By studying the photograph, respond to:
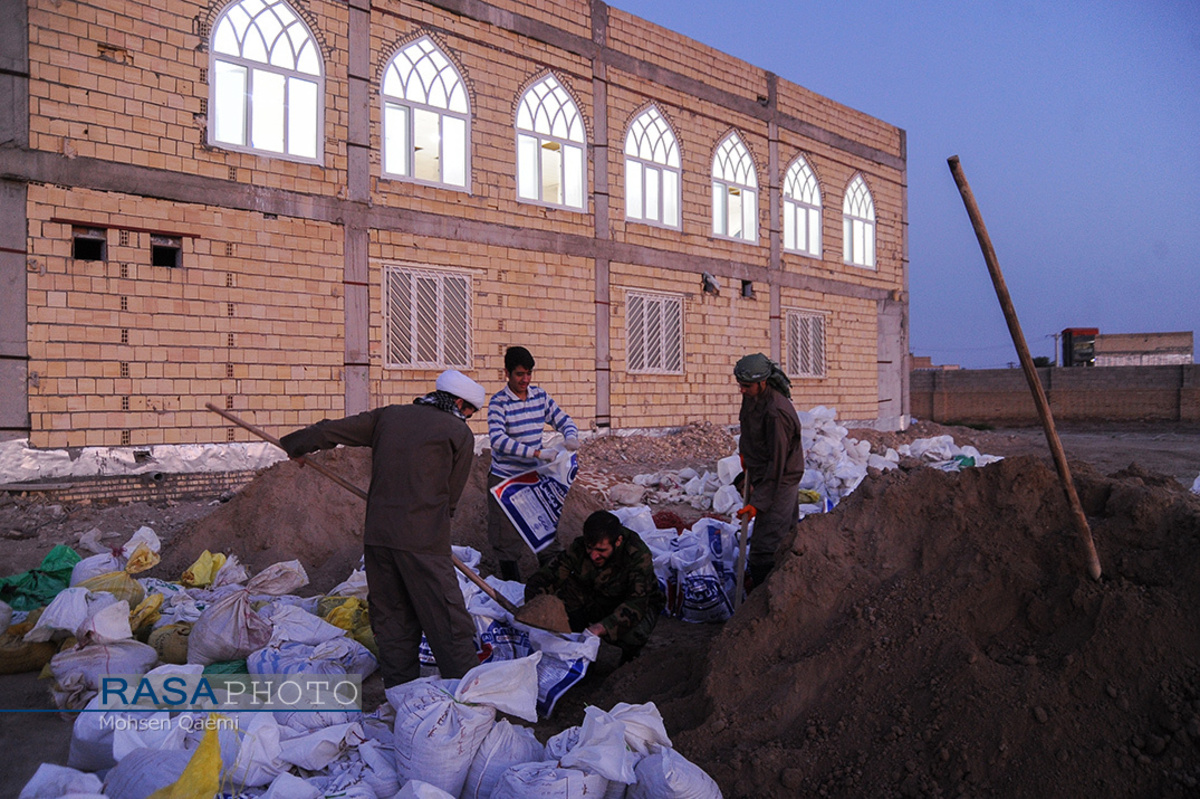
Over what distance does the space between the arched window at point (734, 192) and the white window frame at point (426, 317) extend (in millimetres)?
5730

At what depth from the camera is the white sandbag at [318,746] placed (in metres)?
2.74

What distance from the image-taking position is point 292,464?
677 cm

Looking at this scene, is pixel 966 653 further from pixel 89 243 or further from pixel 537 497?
pixel 89 243

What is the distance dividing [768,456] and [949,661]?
2043 millimetres

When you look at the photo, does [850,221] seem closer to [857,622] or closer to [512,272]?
[512,272]

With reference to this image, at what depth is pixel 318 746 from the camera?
109 inches

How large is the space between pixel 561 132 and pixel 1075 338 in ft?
77.6

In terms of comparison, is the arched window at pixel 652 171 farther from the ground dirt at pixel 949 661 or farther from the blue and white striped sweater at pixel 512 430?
the ground dirt at pixel 949 661

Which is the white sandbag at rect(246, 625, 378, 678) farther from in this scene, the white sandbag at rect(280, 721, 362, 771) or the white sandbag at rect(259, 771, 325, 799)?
the white sandbag at rect(259, 771, 325, 799)

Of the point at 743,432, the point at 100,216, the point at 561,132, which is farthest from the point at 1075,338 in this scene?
the point at 100,216

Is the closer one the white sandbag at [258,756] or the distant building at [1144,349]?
the white sandbag at [258,756]

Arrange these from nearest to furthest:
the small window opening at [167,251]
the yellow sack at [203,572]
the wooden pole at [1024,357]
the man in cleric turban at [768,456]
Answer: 1. the wooden pole at [1024,357]
2. the man in cleric turban at [768,456]
3. the yellow sack at [203,572]
4. the small window opening at [167,251]

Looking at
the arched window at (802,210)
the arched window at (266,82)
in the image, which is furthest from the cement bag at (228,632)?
the arched window at (802,210)

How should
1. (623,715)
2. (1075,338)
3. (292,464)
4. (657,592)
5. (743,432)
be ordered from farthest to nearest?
(1075,338) → (292,464) → (743,432) → (657,592) → (623,715)
